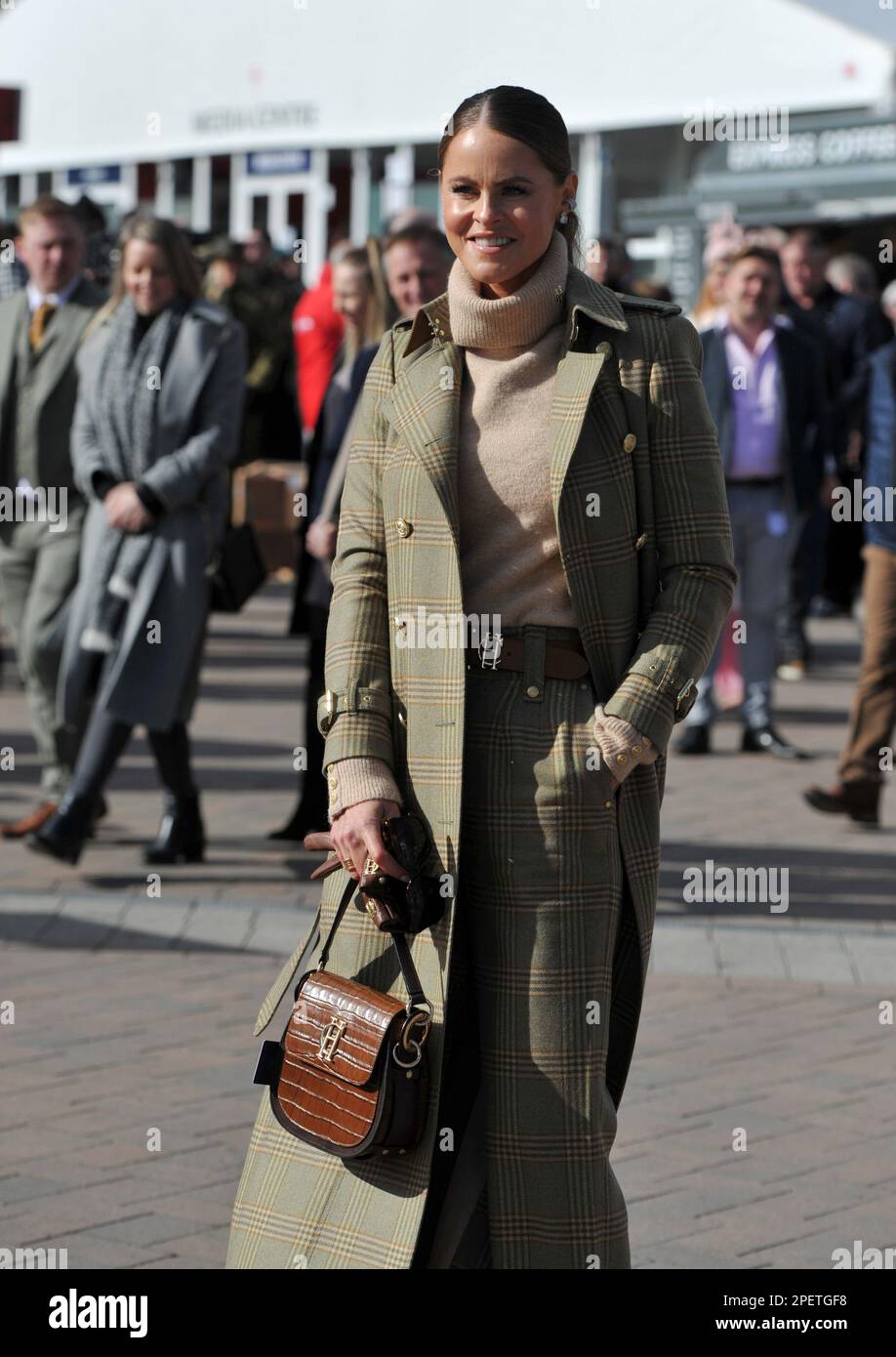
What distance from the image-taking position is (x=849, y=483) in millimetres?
15234

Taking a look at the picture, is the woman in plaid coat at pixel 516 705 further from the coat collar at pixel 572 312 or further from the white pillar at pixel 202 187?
the white pillar at pixel 202 187

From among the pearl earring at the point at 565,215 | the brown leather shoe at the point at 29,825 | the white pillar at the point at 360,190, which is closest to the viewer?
the pearl earring at the point at 565,215

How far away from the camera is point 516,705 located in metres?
3.34

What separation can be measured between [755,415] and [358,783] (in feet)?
24.8

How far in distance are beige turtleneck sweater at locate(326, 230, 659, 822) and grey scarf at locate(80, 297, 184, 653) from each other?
4.39 m

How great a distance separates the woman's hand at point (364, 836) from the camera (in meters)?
3.28

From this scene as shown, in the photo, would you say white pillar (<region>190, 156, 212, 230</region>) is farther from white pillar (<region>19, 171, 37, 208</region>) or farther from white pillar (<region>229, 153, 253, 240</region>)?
white pillar (<region>19, 171, 37, 208</region>)

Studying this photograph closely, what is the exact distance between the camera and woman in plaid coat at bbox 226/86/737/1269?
3.29 metres

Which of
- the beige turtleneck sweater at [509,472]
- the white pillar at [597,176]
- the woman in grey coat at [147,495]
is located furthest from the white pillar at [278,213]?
the beige turtleneck sweater at [509,472]

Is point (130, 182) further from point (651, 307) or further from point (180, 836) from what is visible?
point (651, 307)

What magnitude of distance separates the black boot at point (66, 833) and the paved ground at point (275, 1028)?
0.34 ft

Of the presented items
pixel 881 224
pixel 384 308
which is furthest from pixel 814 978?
pixel 881 224

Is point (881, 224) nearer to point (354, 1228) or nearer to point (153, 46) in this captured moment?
point (153, 46)

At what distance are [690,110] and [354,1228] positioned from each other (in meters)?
22.0
